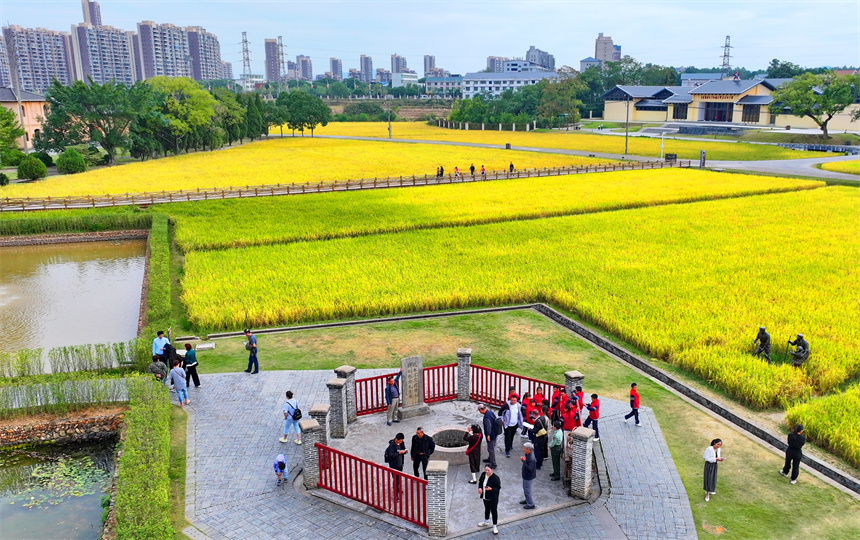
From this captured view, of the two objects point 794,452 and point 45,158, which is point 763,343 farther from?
point 45,158

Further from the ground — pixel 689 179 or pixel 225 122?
pixel 225 122

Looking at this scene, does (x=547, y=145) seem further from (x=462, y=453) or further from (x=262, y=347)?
(x=462, y=453)

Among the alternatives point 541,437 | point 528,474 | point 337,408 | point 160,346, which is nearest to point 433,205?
point 160,346

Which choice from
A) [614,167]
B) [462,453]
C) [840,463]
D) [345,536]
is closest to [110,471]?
[345,536]

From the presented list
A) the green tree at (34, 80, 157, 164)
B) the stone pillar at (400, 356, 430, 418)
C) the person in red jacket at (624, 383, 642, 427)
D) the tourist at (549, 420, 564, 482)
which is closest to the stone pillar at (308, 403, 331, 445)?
the stone pillar at (400, 356, 430, 418)

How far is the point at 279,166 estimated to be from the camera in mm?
67562

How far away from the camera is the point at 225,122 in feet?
293

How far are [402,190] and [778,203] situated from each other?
85.6ft

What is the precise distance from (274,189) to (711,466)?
4179cm

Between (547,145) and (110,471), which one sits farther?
(547,145)

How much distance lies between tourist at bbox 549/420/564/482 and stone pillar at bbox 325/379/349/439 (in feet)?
14.3

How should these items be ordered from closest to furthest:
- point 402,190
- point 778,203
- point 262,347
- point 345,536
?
1. point 345,536
2. point 262,347
3. point 778,203
4. point 402,190

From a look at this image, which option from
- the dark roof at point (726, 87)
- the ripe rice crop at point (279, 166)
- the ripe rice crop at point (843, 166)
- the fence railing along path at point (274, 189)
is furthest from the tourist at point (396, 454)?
the dark roof at point (726, 87)

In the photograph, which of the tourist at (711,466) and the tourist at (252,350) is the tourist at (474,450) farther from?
the tourist at (252,350)
